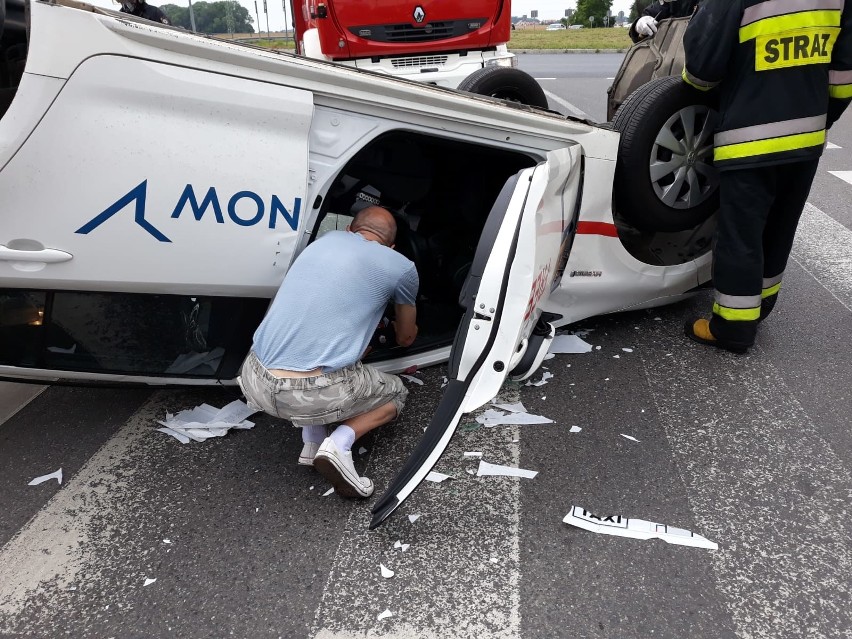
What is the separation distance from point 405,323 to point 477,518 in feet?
2.73

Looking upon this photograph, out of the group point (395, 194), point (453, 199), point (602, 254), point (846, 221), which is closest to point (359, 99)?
point (395, 194)

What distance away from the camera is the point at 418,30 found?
20.5 ft

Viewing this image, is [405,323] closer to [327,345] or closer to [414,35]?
[327,345]

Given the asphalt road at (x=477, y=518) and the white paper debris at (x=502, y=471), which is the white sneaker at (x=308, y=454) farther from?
the white paper debris at (x=502, y=471)

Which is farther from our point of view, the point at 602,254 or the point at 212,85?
the point at 602,254

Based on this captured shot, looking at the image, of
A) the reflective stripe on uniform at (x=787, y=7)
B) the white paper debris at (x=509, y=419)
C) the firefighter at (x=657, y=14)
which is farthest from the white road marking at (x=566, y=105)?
the white paper debris at (x=509, y=419)

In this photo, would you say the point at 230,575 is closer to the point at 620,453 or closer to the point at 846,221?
the point at 620,453

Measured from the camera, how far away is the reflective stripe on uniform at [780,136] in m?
2.87

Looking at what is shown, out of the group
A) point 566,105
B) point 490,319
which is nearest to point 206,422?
point 490,319

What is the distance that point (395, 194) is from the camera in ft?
10.6

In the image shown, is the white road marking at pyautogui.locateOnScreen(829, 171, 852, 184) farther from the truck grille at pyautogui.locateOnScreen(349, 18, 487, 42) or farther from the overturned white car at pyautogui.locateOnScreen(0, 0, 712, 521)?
the overturned white car at pyautogui.locateOnScreen(0, 0, 712, 521)

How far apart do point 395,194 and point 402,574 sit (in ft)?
5.86

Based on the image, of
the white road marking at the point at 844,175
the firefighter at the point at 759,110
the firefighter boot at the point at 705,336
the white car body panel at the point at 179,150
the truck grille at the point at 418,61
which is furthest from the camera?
the truck grille at the point at 418,61

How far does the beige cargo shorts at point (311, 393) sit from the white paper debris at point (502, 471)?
485mm
